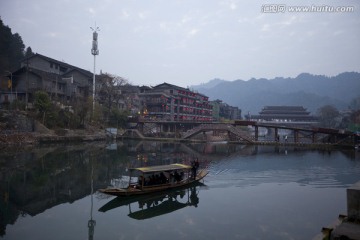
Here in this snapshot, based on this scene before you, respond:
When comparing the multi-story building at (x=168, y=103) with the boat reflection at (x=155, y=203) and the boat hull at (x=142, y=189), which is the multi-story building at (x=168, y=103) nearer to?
the boat hull at (x=142, y=189)

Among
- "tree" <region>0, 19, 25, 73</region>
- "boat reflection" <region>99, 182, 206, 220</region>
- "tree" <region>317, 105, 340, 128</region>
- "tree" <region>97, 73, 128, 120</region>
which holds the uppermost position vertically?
"tree" <region>0, 19, 25, 73</region>

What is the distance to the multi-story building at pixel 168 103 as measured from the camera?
3241 inches

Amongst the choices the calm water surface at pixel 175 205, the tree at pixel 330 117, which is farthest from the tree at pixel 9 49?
the tree at pixel 330 117

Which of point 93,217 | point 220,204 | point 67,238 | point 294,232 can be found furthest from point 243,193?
point 67,238

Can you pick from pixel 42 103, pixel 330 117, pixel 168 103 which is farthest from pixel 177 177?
pixel 330 117

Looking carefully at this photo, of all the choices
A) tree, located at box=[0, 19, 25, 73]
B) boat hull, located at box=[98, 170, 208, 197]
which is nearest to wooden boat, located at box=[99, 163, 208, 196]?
boat hull, located at box=[98, 170, 208, 197]

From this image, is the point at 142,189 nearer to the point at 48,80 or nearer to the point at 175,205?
the point at 175,205

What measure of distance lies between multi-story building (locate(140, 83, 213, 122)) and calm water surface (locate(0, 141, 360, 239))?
50.5m

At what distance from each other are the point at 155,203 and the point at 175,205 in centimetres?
132

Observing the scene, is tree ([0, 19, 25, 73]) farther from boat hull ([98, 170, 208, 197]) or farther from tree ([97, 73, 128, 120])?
boat hull ([98, 170, 208, 197])

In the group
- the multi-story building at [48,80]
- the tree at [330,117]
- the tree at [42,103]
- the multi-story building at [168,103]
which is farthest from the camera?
the tree at [330,117]

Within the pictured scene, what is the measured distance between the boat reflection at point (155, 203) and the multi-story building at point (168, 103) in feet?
185

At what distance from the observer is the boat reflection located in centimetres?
1749

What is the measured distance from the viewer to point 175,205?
19203mm
